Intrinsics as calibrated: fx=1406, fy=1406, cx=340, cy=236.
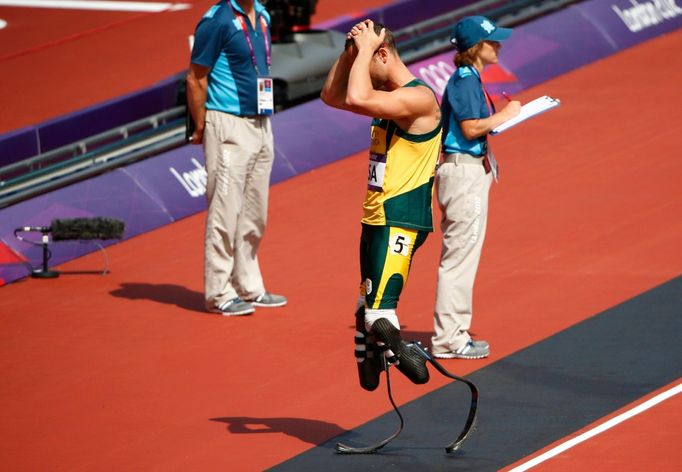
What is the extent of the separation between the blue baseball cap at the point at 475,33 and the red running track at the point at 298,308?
6.86ft

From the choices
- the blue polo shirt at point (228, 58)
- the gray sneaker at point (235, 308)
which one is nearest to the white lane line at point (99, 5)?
the blue polo shirt at point (228, 58)

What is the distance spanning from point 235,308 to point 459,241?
2113 millimetres

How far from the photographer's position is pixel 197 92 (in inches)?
422

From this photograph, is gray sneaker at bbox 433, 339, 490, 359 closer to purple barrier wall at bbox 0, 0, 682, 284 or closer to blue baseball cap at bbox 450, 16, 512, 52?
blue baseball cap at bbox 450, 16, 512, 52

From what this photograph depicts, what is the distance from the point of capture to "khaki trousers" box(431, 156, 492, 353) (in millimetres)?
9430

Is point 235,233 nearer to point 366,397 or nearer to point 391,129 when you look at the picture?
point 366,397

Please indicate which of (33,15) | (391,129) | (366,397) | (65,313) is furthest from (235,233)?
(33,15)

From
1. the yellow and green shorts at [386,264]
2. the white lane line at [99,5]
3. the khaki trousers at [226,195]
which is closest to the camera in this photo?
the yellow and green shorts at [386,264]

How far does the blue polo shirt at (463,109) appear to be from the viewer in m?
9.26

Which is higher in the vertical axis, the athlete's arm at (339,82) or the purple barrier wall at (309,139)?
the athlete's arm at (339,82)

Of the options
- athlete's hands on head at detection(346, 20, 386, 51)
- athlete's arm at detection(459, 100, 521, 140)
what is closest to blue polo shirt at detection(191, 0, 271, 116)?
athlete's arm at detection(459, 100, 521, 140)

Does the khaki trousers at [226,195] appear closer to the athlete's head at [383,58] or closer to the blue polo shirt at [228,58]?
the blue polo shirt at [228,58]

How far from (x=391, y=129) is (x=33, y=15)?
1441 centimetres

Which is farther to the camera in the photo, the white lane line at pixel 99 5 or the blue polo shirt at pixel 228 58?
the white lane line at pixel 99 5
